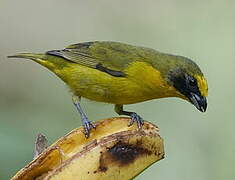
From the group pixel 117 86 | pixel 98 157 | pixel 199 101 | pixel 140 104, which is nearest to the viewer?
pixel 98 157

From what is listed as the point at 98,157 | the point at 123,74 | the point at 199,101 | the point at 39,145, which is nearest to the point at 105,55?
the point at 123,74

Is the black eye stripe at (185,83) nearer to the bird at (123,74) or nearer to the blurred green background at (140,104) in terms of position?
the bird at (123,74)

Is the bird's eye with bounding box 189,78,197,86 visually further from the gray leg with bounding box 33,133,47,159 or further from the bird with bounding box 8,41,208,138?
the gray leg with bounding box 33,133,47,159

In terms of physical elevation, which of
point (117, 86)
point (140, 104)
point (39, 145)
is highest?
point (39, 145)

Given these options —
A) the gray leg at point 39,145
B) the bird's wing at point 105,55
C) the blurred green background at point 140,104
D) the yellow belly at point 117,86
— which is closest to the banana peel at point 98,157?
the gray leg at point 39,145

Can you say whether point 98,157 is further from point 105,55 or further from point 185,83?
point 105,55

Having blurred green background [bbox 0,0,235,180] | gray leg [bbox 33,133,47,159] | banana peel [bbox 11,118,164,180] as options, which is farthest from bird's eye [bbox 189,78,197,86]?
gray leg [bbox 33,133,47,159]

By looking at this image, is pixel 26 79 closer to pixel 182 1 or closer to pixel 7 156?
pixel 182 1
